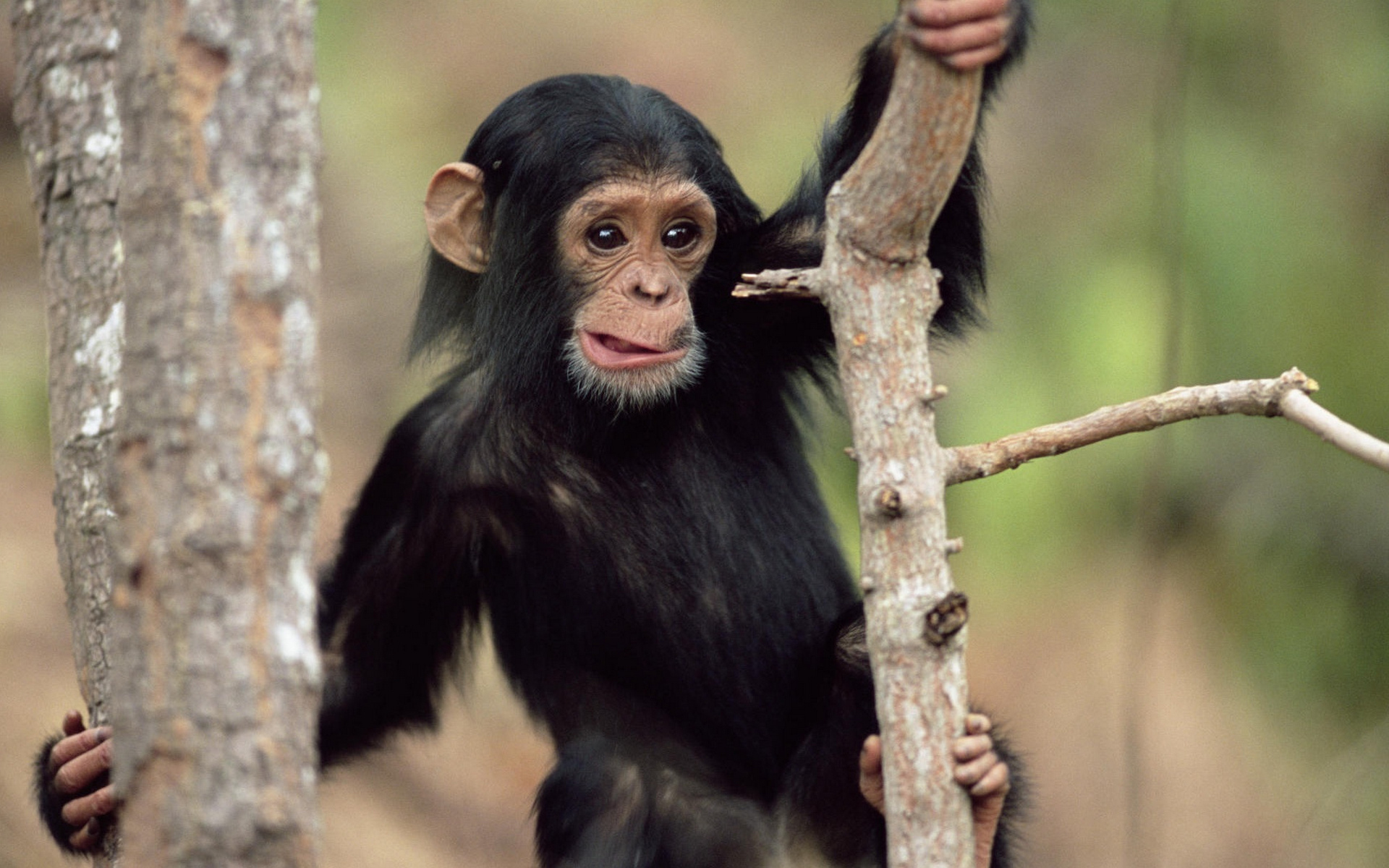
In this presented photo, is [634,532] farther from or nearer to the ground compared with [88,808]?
farther from the ground

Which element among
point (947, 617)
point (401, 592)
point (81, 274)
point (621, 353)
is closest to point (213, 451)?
point (947, 617)

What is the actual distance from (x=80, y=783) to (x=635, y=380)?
1.82 m

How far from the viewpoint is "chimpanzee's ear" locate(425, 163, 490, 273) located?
415cm

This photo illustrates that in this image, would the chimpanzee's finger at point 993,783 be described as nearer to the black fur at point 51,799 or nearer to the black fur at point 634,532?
the black fur at point 634,532

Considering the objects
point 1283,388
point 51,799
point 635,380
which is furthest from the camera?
point 635,380

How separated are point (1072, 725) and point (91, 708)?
21.9 feet

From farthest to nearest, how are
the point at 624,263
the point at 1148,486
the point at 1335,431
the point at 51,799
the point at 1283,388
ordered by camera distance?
the point at 1148,486
the point at 624,263
the point at 51,799
the point at 1283,388
the point at 1335,431

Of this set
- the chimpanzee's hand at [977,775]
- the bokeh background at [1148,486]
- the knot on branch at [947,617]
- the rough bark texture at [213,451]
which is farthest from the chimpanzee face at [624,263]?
the bokeh background at [1148,486]

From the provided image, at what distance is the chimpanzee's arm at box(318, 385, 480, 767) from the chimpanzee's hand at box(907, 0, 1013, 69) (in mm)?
2177

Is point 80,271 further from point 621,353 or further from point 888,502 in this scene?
point 888,502

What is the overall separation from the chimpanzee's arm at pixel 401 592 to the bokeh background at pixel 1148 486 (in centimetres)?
307

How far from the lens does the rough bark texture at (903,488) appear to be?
265cm

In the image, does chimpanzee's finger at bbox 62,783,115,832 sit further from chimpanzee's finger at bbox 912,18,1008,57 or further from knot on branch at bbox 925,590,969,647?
chimpanzee's finger at bbox 912,18,1008,57

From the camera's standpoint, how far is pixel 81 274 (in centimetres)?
353
